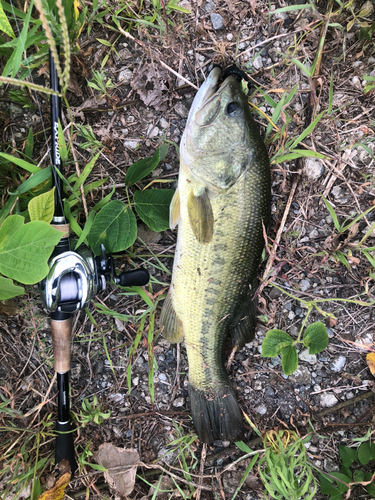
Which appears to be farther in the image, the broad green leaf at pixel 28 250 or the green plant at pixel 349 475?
the green plant at pixel 349 475

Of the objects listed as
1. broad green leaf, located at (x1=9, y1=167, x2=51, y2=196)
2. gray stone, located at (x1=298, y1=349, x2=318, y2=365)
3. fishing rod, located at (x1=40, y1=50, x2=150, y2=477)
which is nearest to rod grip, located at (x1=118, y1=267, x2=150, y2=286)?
fishing rod, located at (x1=40, y1=50, x2=150, y2=477)

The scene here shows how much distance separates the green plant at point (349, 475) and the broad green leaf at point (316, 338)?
645 mm

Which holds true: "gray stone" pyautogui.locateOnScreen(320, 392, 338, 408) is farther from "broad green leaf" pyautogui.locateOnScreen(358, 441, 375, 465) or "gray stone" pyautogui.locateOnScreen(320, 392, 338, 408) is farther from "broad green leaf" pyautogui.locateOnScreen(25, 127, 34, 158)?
"broad green leaf" pyautogui.locateOnScreen(25, 127, 34, 158)

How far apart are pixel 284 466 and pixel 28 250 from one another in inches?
77.6

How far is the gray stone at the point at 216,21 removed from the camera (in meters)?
2.25

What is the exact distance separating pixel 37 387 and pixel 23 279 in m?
1.00

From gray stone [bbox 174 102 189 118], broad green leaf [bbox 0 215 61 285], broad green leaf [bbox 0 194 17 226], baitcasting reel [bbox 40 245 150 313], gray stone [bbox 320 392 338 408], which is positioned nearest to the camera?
broad green leaf [bbox 0 215 61 285]

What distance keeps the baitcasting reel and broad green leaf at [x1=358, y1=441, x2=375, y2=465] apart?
1.81m

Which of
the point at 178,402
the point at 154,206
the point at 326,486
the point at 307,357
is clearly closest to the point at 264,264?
the point at 307,357

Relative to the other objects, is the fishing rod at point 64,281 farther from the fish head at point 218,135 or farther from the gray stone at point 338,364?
the gray stone at point 338,364

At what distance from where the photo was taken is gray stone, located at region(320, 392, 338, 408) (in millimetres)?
2398

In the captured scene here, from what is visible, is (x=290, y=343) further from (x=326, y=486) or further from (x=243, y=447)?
(x=326, y=486)

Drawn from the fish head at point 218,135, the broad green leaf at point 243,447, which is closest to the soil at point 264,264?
the broad green leaf at point 243,447

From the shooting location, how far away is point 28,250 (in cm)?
176
